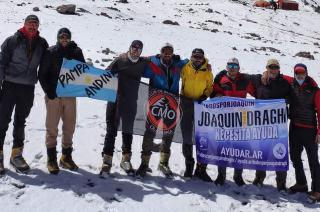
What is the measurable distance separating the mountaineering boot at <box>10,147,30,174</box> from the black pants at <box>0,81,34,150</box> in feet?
0.37

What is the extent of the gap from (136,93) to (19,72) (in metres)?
2.35

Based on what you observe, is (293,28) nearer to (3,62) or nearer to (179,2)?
(179,2)

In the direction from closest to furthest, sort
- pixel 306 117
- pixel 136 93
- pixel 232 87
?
pixel 306 117 → pixel 232 87 → pixel 136 93

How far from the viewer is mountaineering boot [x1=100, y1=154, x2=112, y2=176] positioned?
835cm

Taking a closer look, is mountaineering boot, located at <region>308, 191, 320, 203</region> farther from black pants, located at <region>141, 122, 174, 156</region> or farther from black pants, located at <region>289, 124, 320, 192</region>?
black pants, located at <region>141, 122, 174, 156</region>

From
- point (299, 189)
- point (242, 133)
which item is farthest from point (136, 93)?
point (299, 189)

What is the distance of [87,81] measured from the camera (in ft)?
28.4

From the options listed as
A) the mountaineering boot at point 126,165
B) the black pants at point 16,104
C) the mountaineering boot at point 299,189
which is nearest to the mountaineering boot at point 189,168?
the mountaineering boot at point 126,165

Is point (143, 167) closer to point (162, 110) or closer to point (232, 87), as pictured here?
point (162, 110)

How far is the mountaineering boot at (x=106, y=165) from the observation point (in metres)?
8.35

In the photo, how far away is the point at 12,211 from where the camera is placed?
260 inches

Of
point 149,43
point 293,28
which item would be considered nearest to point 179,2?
point 293,28

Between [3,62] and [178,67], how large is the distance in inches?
129

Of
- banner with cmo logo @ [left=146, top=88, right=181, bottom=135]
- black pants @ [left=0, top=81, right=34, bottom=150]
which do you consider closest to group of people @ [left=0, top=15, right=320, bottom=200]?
black pants @ [left=0, top=81, right=34, bottom=150]
